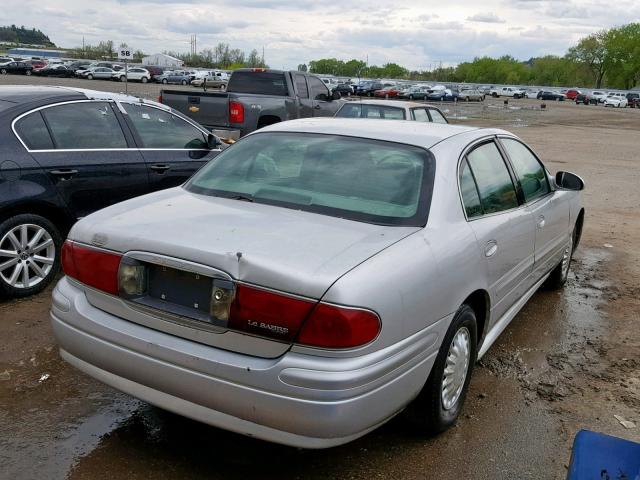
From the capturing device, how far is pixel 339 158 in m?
3.68

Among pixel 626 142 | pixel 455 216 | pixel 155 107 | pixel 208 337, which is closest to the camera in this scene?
pixel 208 337

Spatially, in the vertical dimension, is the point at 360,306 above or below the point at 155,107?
below

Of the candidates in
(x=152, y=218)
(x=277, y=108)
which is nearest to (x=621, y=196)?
(x=277, y=108)

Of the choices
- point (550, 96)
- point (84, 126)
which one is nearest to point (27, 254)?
point (84, 126)

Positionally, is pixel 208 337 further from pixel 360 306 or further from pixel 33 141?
pixel 33 141

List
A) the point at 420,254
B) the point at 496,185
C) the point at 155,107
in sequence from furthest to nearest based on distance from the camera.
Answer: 1. the point at 155,107
2. the point at 496,185
3. the point at 420,254

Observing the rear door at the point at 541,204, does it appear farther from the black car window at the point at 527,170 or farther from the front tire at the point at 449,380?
the front tire at the point at 449,380

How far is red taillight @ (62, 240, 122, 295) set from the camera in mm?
2932

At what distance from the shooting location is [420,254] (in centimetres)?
293

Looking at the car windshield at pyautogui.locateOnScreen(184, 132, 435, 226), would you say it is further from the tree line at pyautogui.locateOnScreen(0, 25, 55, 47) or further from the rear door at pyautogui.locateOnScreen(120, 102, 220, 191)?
the tree line at pyautogui.locateOnScreen(0, 25, 55, 47)

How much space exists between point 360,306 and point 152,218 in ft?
3.99

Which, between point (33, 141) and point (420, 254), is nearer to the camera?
point (420, 254)

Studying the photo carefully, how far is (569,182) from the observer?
519 centimetres

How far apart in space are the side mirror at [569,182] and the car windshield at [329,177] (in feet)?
6.83
